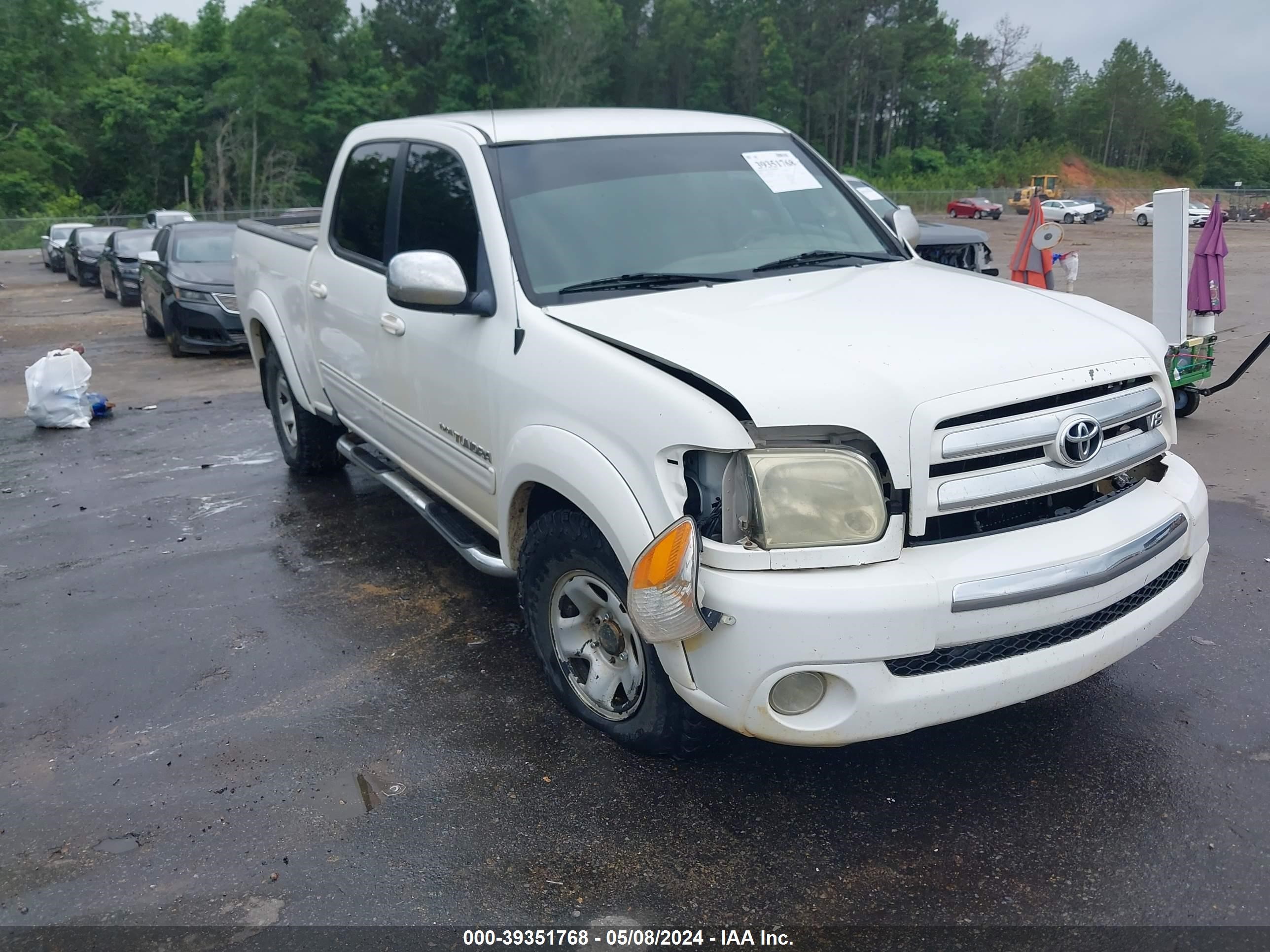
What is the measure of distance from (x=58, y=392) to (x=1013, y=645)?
857 centimetres

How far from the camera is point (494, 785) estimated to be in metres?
3.36

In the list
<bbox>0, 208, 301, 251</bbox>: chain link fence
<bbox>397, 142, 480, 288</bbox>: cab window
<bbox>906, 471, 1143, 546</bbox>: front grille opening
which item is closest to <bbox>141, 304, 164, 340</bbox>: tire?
<bbox>397, 142, 480, 288</bbox>: cab window

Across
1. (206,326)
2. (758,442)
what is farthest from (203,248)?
(758,442)

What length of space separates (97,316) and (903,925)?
19.4 m

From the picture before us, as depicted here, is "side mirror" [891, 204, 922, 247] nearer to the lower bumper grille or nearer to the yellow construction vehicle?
the lower bumper grille

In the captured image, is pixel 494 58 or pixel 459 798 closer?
pixel 459 798

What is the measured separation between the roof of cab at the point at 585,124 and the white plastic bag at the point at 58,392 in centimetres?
555

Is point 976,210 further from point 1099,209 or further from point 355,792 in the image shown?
point 355,792

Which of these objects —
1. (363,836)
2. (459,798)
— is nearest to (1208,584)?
(459,798)

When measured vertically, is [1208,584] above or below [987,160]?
below

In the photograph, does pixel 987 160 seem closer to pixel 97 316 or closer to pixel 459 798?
pixel 97 316

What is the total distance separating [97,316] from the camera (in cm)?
1867

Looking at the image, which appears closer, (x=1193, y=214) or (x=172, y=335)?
(x=172, y=335)

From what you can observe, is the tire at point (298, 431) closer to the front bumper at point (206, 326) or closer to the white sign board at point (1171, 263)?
the white sign board at point (1171, 263)
